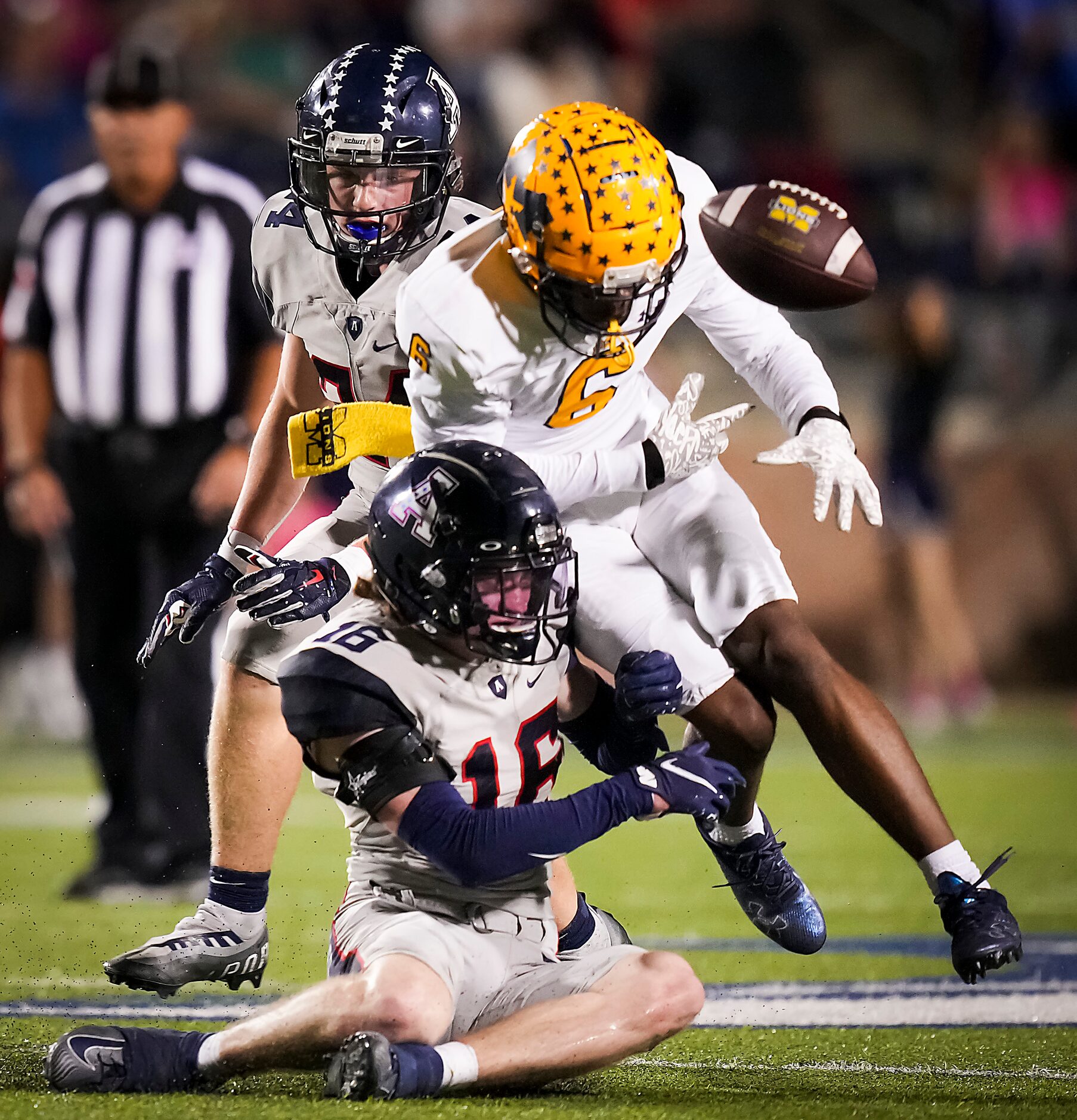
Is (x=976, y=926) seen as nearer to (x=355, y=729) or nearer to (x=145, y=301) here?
(x=355, y=729)

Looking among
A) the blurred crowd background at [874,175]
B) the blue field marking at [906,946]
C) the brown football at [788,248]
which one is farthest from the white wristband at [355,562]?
the blurred crowd background at [874,175]

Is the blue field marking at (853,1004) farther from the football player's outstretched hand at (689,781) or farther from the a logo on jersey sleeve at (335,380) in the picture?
the a logo on jersey sleeve at (335,380)

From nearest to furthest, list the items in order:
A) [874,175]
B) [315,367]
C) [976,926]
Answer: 1. [976,926]
2. [315,367]
3. [874,175]

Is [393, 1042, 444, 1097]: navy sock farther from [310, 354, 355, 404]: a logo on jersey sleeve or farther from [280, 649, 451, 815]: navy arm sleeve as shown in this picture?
[310, 354, 355, 404]: a logo on jersey sleeve

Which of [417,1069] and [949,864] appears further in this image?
[949,864]

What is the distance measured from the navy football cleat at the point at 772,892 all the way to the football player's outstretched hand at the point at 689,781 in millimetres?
626

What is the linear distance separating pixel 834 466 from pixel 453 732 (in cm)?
84

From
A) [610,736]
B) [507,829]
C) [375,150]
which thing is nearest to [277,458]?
[375,150]

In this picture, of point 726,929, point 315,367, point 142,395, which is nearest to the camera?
point 315,367

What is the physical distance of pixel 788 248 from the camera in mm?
3010

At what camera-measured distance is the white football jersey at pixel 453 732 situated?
2525mm

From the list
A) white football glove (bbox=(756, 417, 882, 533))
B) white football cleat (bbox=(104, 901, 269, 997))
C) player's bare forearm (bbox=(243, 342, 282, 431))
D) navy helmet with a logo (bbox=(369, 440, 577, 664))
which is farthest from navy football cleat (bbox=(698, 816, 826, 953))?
player's bare forearm (bbox=(243, 342, 282, 431))

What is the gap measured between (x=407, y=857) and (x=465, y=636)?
0.35 m

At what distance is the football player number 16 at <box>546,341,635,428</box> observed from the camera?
2941 millimetres
